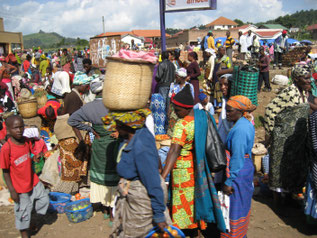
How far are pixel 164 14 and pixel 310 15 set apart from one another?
590 feet

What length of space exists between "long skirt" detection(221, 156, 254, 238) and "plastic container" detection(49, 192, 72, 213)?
289cm

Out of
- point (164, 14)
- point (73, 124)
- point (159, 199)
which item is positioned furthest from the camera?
point (164, 14)

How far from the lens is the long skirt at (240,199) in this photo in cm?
310

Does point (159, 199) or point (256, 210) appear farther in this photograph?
point (256, 210)

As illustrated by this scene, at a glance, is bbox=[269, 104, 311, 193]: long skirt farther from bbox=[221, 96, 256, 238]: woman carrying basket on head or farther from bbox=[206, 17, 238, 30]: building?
bbox=[206, 17, 238, 30]: building

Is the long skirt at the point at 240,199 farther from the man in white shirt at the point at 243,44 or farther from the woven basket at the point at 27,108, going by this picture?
the man in white shirt at the point at 243,44

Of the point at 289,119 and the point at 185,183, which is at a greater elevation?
the point at 289,119

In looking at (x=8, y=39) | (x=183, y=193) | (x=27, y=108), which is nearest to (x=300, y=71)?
(x=183, y=193)

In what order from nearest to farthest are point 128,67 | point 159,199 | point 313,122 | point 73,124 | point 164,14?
point 159,199
point 128,67
point 313,122
point 73,124
point 164,14

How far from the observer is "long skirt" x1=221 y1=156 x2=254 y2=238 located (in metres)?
3.10

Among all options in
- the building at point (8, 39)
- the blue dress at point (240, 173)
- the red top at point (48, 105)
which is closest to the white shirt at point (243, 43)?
the red top at point (48, 105)

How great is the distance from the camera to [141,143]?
2.24 metres

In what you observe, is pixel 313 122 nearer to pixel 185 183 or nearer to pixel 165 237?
pixel 185 183

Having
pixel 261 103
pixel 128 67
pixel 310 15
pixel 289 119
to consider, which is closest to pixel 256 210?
pixel 289 119
